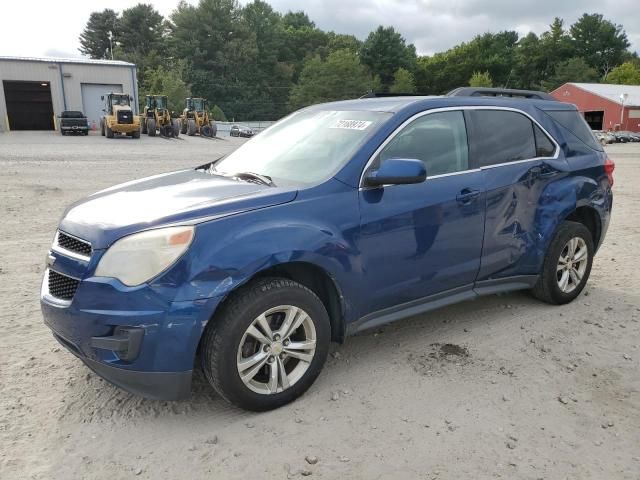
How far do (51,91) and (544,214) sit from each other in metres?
44.0

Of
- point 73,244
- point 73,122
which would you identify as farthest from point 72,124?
point 73,244

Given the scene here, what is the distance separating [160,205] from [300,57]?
99.8 metres

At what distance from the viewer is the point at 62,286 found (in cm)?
305

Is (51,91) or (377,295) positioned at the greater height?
(51,91)

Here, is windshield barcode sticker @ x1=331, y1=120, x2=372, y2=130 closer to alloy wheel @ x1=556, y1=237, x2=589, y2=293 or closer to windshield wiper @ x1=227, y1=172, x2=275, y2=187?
windshield wiper @ x1=227, y1=172, x2=275, y2=187

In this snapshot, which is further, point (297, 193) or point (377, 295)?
point (377, 295)

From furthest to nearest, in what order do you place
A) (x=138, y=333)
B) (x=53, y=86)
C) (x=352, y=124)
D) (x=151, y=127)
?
(x=53, y=86) → (x=151, y=127) → (x=352, y=124) → (x=138, y=333)

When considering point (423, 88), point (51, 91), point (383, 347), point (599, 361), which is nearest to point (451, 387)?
point (383, 347)

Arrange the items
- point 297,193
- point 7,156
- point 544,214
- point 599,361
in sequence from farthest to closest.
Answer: point 7,156
point 544,214
point 599,361
point 297,193

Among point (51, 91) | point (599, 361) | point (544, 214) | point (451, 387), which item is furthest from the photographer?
point (51, 91)

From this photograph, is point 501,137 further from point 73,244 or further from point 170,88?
point 170,88

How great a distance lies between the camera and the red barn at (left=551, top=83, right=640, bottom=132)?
58250 millimetres

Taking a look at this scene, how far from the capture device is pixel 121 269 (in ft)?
9.22

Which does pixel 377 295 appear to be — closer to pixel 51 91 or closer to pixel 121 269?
pixel 121 269
